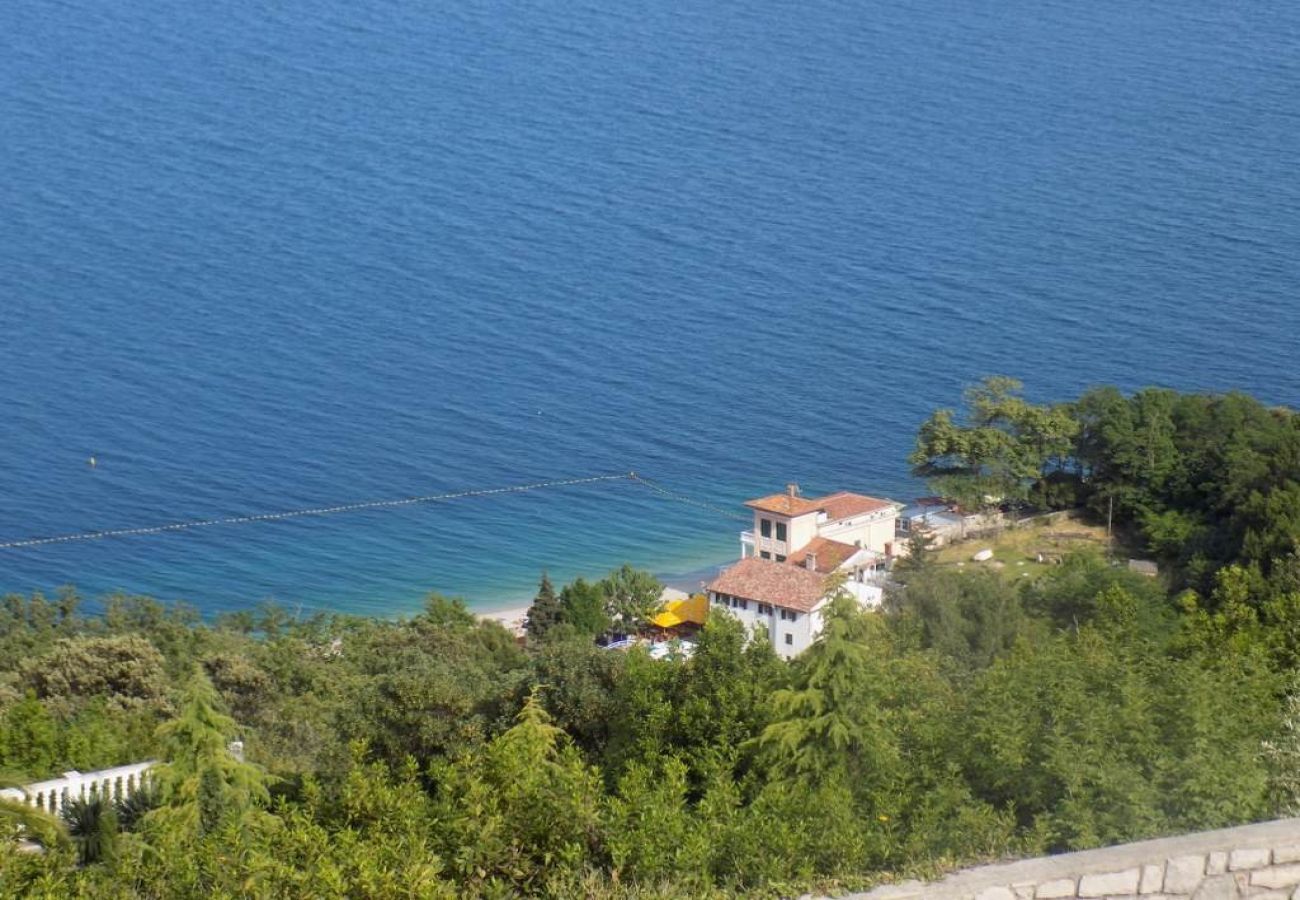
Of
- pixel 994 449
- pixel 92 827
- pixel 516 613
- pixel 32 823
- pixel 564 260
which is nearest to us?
pixel 32 823

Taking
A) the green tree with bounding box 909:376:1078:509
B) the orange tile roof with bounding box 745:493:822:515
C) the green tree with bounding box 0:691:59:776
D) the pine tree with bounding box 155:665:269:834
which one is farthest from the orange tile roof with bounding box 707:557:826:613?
the pine tree with bounding box 155:665:269:834

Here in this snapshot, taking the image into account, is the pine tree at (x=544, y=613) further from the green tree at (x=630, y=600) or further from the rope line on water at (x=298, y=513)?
the rope line on water at (x=298, y=513)

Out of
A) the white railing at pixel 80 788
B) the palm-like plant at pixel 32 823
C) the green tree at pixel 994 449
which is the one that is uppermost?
the green tree at pixel 994 449

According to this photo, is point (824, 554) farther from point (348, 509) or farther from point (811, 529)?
point (348, 509)

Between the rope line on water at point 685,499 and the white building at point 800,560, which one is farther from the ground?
the rope line on water at point 685,499

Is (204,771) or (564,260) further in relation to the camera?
(564,260)

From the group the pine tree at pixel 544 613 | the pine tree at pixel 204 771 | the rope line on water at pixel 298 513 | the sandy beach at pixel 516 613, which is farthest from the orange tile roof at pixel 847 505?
the pine tree at pixel 204 771

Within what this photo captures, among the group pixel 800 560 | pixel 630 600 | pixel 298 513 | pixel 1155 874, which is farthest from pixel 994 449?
pixel 1155 874
